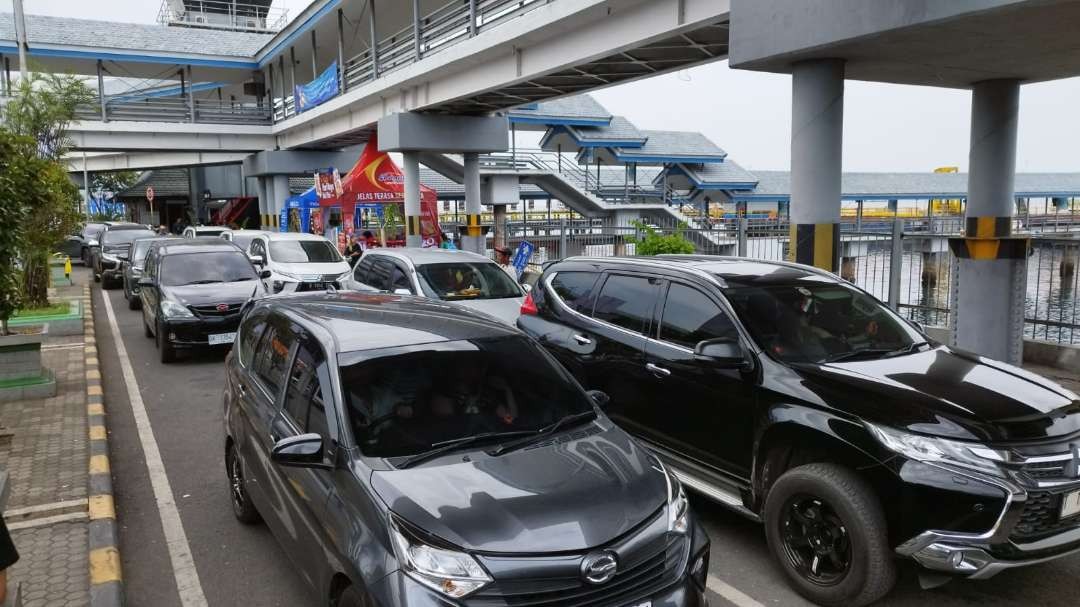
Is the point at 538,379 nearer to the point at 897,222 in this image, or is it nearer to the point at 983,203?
the point at 897,222

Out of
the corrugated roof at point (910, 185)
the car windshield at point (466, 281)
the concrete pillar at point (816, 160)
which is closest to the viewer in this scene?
the concrete pillar at point (816, 160)

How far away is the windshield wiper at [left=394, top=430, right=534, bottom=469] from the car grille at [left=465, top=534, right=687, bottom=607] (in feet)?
2.69

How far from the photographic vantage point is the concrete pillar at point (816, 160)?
378 inches

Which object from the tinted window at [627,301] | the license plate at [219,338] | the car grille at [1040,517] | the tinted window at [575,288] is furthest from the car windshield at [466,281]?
the car grille at [1040,517]

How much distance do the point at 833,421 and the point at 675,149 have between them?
42.4 meters

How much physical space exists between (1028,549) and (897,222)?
7.70m

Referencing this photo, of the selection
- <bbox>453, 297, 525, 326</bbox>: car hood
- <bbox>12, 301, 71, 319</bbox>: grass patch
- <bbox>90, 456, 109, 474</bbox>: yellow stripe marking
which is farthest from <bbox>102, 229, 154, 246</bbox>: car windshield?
<bbox>90, 456, 109, 474</bbox>: yellow stripe marking

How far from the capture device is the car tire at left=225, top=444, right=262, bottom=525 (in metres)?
5.29

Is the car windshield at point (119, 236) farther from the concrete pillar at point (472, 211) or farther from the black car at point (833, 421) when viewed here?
the black car at point (833, 421)

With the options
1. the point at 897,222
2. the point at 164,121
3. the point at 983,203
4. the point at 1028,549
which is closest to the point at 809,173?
the point at 897,222

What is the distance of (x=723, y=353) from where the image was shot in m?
4.76

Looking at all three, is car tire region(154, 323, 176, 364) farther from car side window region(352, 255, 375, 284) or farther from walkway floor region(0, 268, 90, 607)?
car side window region(352, 255, 375, 284)

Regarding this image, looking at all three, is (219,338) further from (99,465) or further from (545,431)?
(545,431)

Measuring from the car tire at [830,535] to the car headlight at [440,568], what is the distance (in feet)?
6.87
